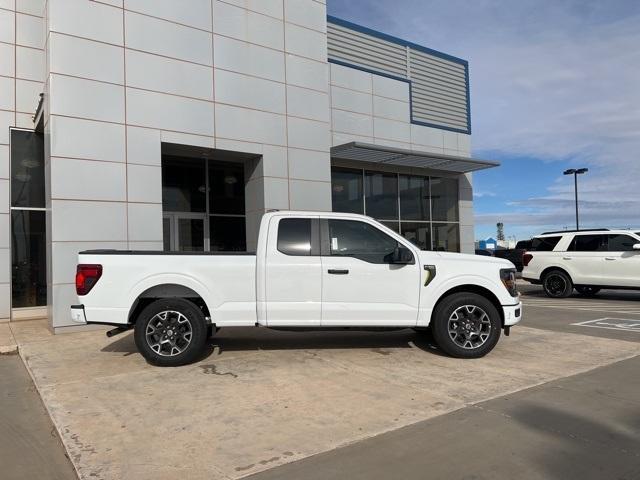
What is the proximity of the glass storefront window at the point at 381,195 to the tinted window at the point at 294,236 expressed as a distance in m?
10.2

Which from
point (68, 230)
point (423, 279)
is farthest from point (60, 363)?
point (423, 279)

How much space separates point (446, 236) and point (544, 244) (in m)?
4.20

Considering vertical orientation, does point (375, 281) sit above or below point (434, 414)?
above

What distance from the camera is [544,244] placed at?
16.3 metres

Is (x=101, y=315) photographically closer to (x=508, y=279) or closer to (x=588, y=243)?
(x=508, y=279)

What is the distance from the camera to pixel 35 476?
3.84 meters

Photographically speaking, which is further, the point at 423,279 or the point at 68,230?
the point at 68,230

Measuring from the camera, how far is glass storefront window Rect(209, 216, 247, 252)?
44.8 feet

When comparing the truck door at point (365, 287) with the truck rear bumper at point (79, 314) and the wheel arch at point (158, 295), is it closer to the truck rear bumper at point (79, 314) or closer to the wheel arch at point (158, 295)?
the wheel arch at point (158, 295)

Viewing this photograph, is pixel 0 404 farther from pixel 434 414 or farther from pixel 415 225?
pixel 415 225

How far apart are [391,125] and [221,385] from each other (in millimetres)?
12864

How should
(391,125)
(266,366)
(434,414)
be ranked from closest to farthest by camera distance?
1. (434,414)
2. (266,366)
3. (391,125)

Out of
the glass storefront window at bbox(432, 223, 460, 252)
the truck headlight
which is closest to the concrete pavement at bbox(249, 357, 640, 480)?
the truck headlight

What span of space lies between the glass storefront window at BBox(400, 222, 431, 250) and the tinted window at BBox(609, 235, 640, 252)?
5.86m
